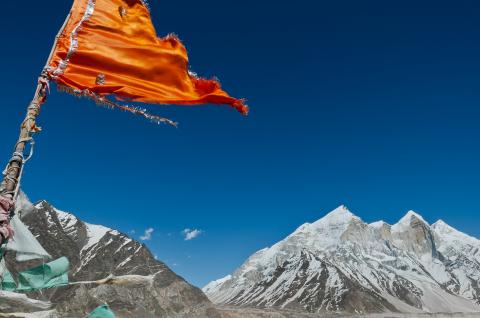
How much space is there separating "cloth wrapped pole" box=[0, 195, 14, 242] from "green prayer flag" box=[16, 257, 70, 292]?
562 mm

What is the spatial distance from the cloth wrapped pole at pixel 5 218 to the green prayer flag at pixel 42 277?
0.56 metres

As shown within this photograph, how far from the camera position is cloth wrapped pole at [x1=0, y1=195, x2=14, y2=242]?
643 cm

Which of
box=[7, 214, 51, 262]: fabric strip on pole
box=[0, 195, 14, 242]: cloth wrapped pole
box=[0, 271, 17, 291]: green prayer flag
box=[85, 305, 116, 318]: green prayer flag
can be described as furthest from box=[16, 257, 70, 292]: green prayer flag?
box=[85, 305, 116, 318]: green prayer flag

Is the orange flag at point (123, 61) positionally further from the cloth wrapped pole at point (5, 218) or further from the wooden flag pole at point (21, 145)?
the cloth wrapped pole at point (5, 218)

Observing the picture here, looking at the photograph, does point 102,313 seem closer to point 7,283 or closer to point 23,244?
point 23,244

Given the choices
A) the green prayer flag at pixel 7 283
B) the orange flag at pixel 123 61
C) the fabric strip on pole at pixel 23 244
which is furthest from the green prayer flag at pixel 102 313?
the orange flag at pixel 123 61

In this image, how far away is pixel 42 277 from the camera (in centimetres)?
678

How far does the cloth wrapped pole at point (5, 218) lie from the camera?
21.1 feet

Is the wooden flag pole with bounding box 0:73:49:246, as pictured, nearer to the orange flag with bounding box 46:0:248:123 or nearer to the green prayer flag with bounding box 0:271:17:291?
the orange flag with bounding box 46:0:248:123

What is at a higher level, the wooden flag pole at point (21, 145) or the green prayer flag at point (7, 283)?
the wooden flag pole at point (21, 145)

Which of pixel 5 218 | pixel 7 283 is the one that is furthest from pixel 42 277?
pixel 7 283

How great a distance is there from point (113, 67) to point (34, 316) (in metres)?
3.99

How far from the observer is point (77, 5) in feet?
29.3

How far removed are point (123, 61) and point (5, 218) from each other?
10.9ft
